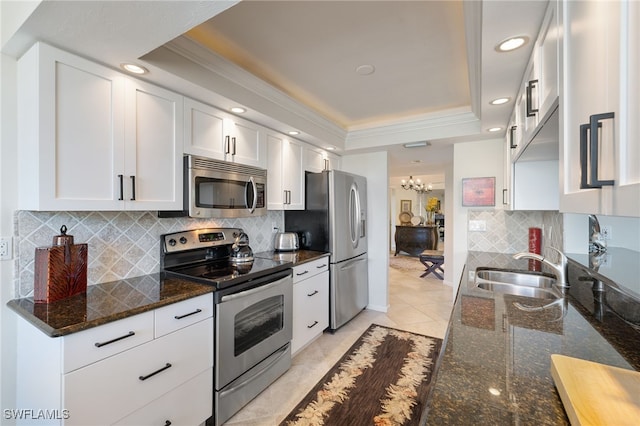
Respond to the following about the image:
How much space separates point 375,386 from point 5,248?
246 cm

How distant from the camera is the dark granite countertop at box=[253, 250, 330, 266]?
2.66 metres

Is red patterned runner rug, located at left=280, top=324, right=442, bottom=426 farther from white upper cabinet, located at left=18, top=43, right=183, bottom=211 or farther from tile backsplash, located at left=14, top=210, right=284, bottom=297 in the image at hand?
white upper cabinet, located at left=18, top=43, right=183, bottom=211

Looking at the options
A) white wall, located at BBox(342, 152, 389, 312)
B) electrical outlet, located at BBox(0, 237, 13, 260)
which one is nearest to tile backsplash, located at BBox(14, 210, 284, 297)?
electrical outlet, located at BBox(0, 237, 13, 260)

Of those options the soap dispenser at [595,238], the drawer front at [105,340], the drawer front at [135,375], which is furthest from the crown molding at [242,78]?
the soap dispenser at [595,238]

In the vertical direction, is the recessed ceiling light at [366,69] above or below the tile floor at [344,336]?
above

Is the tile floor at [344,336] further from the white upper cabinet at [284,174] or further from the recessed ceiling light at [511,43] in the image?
the recessed ceiling light at [511,43]

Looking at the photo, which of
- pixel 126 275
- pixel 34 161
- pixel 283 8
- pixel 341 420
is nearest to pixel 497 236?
pixel 341 420

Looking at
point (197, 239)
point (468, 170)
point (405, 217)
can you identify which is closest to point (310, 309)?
point (197, 239)

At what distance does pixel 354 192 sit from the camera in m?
3.49

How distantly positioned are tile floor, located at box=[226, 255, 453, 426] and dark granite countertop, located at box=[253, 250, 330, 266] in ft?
2.96

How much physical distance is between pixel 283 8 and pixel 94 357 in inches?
77.2

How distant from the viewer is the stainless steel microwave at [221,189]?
1.97 meters

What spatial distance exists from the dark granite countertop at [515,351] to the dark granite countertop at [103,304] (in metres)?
1.34

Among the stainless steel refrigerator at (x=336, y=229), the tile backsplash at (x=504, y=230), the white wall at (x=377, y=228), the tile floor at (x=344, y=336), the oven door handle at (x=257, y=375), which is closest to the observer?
the oven door handle at (x=257, y=375)
